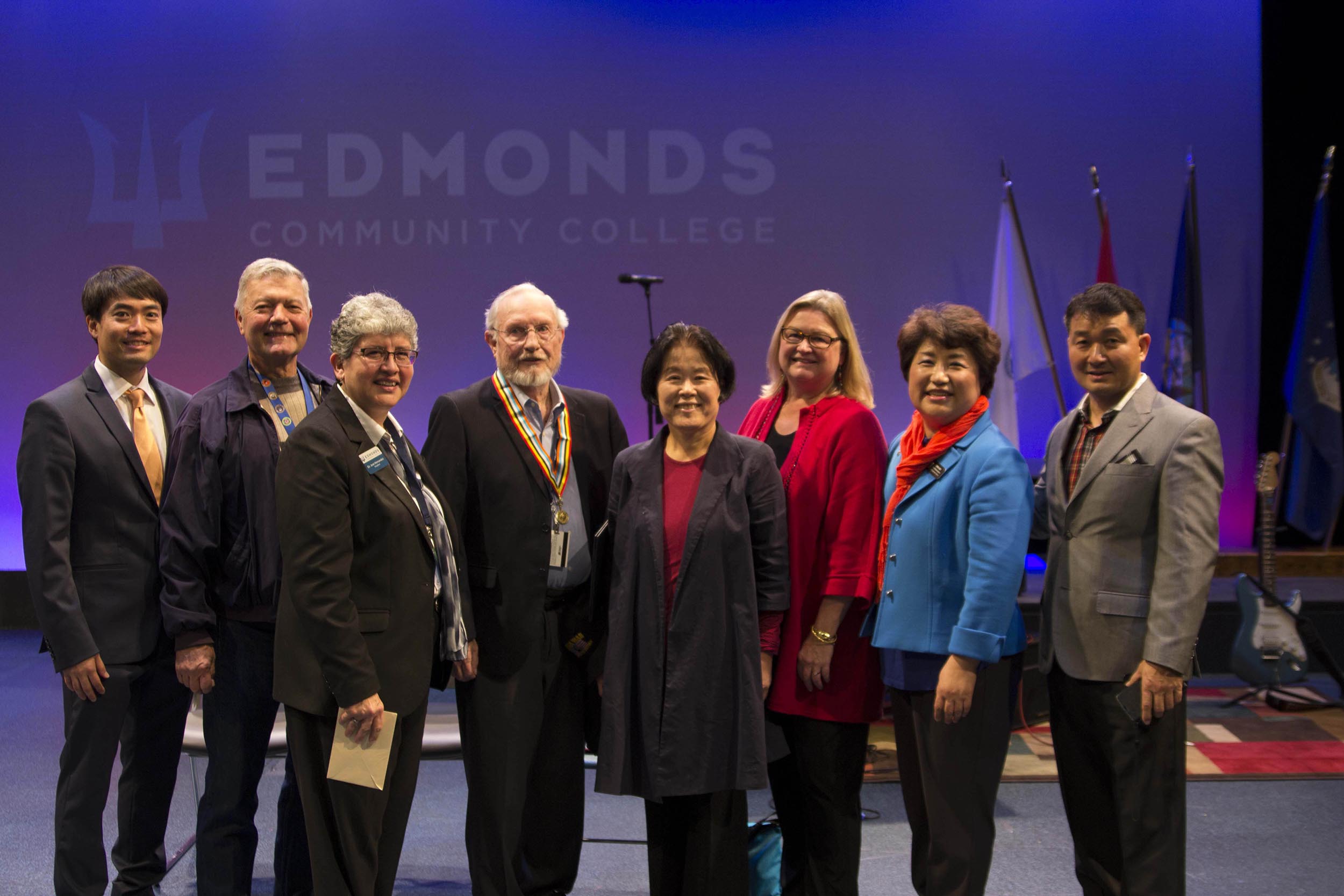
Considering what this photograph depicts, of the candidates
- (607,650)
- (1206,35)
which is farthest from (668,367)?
(1206,35)

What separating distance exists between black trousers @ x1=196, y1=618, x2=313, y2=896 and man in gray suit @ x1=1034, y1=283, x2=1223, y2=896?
6.40ft

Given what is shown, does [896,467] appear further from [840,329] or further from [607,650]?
[607,650]

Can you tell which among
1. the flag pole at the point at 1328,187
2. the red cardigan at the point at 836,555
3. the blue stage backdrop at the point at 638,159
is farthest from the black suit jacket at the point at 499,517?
the flag pole at the point at 1328,187

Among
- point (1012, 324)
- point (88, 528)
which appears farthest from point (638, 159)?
point (88, 528)

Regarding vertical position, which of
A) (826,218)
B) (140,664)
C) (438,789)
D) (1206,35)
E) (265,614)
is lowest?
(438,789)

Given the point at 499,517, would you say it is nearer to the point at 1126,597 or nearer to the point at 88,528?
the point at 88,528

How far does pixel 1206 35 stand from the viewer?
6141 millimetres

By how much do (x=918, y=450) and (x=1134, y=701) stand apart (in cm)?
75

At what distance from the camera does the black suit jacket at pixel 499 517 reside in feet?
8.25

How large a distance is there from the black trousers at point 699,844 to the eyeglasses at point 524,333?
120 centimetres

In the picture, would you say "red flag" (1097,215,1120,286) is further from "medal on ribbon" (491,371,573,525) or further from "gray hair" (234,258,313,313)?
"gray hair" (234,258,313,313)

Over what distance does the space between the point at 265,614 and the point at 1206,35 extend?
646 cm

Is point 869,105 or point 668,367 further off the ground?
point 869,105

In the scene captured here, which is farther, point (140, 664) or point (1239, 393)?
point (1239, 393)
